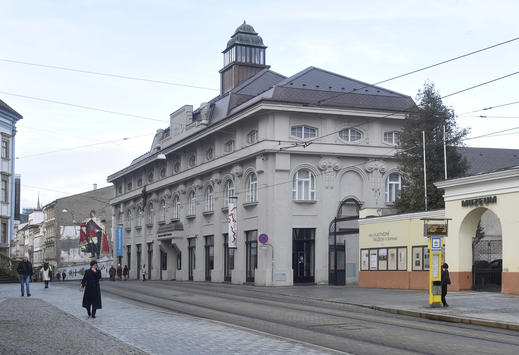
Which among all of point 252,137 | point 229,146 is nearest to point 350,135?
point 252,137

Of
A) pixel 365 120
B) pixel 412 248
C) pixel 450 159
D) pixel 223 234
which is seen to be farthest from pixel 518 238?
pixel 223 234

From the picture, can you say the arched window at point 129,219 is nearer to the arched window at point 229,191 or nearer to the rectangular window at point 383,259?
the arched window at point 229,191

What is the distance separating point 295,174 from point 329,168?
2.20 metres

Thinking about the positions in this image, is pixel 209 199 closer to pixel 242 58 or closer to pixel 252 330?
pixel 242 58

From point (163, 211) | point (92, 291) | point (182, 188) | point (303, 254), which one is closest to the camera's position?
point (92, 291)

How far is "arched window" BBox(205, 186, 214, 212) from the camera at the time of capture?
50.0 meters

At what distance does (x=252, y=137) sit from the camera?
144 ft

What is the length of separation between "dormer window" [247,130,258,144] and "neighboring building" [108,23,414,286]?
13 cm

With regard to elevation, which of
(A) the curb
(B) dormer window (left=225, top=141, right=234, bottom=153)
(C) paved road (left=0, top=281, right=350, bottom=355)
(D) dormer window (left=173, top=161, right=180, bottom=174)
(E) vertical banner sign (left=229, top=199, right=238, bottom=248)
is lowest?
(A) the curb

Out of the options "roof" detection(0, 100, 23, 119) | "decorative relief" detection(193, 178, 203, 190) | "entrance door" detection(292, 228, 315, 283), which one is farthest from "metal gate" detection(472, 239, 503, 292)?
"roof" detection(0, 100, 23, 119)

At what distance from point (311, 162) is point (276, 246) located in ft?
18.8

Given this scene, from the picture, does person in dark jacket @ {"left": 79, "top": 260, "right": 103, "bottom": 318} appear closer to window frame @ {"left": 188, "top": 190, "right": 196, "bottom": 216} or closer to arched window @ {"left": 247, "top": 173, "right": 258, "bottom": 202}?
arched window @ {"left": 247, "top": 173, "right": 258, "bottom": 202}

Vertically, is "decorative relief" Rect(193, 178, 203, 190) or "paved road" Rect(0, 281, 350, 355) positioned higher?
"decorative relief" Rect(193, 178, 203, 190)

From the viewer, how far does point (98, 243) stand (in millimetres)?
94000
